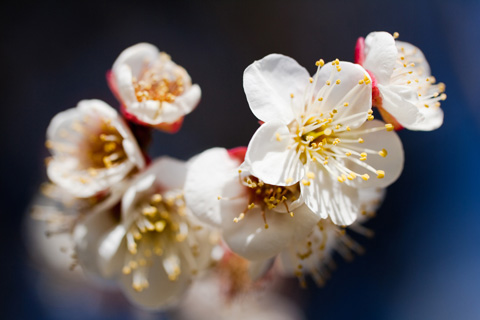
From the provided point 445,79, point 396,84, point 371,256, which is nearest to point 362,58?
point 396,84

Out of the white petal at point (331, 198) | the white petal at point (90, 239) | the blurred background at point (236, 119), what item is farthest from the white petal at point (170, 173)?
the blurred background at point (236, 119)

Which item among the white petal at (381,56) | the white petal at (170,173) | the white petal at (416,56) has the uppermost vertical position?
the white petal at (381,56)

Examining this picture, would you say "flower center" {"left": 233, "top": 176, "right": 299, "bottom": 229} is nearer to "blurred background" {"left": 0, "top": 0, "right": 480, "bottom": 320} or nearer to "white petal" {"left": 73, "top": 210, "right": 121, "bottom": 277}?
"white petal" {"left": 73, "top": 210, "right": 121, "bottom": 277}

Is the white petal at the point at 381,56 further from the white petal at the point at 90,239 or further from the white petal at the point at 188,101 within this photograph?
the white petal at the point at 90,239

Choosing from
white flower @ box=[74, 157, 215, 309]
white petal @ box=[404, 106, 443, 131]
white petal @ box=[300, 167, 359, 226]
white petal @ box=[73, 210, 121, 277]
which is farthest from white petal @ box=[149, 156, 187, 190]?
white petal @ box=[404, 106, 443, 131]

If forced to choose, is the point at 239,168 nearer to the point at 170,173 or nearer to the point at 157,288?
the point at 170,173

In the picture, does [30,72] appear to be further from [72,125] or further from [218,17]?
[72,125]

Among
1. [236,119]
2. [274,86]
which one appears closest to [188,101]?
[274,86]
